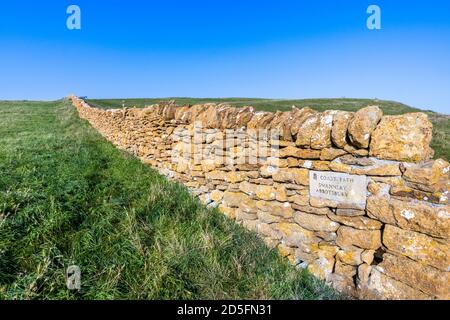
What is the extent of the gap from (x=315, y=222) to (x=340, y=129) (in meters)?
1.31

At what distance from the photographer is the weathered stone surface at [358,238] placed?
334 centimetres

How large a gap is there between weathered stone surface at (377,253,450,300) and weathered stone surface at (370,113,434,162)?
3.76ft

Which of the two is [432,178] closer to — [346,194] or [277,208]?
[346,194]

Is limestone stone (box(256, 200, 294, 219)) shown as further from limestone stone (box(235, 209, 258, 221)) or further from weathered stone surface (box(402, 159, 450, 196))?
weathered stone surface (box(402, 159, 450, 196))

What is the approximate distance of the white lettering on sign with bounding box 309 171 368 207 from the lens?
3438mm

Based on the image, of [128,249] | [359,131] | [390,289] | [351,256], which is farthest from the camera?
[128,249]

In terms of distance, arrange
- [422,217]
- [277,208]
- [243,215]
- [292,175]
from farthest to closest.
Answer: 1. [243,215]
2. [277,208]
3. [292,175]
4. [422,217]

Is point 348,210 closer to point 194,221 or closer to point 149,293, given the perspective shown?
point 194,221

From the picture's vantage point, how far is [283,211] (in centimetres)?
429

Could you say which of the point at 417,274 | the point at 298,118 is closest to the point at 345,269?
the point at 417,274

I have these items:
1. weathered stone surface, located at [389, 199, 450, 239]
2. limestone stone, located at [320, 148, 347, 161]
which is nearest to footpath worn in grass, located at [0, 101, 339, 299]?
weathered stone surface, located at [389, 199, 450, 239]

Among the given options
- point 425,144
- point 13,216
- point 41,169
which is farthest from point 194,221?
point 41,169

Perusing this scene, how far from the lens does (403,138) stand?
10.5ft

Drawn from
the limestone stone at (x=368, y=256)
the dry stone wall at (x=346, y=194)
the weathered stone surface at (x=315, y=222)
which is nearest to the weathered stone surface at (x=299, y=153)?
the dry stone wall at (x=346, y=194)
